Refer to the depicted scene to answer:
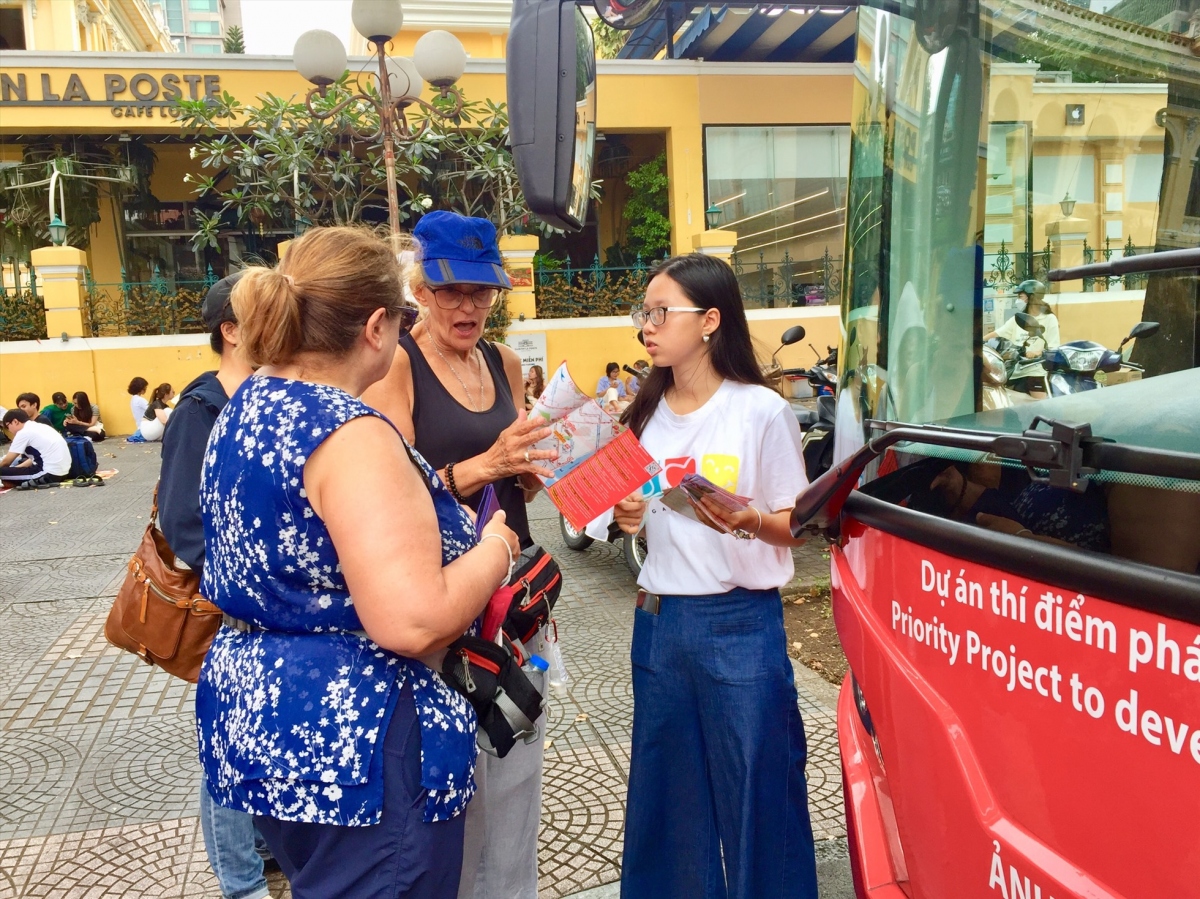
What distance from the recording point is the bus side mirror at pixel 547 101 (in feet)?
7.42

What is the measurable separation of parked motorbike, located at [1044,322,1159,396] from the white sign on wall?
16.0 m

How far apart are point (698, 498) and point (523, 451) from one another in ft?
1.45

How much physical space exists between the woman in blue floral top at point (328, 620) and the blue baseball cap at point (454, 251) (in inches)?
28.6

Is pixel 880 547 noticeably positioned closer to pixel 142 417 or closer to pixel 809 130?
pixel 142 417

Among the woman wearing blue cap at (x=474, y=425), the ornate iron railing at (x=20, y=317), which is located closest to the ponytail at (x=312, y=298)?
the woman wearing blue cap at (x=474, y=425)

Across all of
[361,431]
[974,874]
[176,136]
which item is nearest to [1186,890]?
[974,874]

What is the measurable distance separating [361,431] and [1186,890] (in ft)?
4.40

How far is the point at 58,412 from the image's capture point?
577 inches

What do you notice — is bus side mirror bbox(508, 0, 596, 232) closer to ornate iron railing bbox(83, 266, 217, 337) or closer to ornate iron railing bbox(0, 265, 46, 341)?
ornate iron railing bbox(83, 266, 217, 337)

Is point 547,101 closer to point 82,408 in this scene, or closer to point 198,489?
point 198,489

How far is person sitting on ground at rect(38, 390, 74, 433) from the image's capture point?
14.5 m

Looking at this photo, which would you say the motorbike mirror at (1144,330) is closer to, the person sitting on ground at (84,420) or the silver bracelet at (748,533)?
the silver bracelet at (748,533)

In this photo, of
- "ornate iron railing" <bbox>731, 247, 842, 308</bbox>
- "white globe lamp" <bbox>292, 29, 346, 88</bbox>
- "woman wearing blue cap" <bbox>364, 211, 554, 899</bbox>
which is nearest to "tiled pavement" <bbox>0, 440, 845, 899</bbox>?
"woman wearing blue cap" <bbox>364, 211, 554, 899</bbox>

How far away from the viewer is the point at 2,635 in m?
5.93
